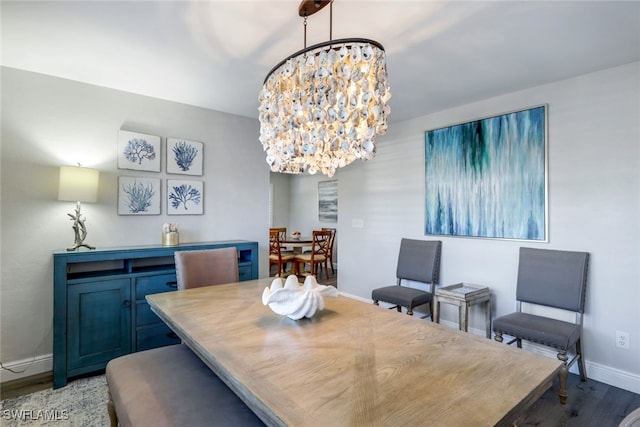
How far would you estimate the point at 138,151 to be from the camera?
296 cm

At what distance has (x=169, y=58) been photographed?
2.28 metres

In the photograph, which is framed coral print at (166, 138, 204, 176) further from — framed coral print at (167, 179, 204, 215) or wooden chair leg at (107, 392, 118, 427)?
wooden chair leg at (107, 392, 118, 427)

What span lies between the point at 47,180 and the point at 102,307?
3.64 feet

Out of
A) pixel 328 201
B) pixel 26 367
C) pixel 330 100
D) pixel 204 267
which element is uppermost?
pixel 330 100

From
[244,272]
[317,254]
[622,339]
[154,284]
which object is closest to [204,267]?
[154,284]

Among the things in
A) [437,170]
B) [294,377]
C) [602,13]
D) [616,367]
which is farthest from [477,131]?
[294,377]

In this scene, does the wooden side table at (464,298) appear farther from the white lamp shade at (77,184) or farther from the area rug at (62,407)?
the white lamp shade at (77,184)

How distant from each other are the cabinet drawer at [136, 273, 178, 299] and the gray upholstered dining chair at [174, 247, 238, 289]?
0.60 meters

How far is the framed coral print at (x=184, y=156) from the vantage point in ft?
10.4

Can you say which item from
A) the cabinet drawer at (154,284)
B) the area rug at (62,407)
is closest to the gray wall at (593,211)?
the cabinet drawer at (154,284)

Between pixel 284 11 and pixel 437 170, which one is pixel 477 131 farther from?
pixel 284 11

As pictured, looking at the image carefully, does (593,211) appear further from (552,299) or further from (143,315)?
(143,315)

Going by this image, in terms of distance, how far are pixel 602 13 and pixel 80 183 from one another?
3596 millimetres

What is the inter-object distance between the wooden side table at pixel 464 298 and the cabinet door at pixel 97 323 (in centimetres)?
265
